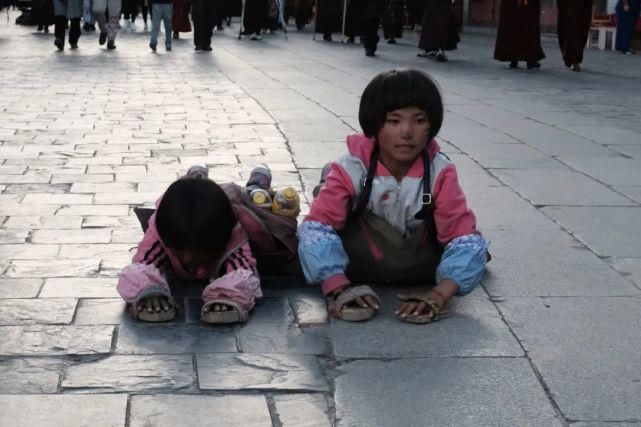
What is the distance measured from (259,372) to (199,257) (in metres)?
0.82

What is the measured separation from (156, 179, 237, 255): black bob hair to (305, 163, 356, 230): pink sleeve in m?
0.37

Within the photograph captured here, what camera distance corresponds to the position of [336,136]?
8609 millimetres

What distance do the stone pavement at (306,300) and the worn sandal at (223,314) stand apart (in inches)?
1.3

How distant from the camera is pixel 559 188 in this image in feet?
21.7

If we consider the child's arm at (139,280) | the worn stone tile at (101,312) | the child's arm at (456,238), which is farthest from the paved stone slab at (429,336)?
the worn stone tile at (101,312)

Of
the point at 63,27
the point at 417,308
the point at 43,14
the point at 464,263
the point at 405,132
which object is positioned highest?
the point at 405,132

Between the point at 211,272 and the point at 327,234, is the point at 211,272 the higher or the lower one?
the lower one

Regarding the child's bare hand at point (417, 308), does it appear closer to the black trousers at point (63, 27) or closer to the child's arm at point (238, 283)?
the child's arm at point (238, 283)

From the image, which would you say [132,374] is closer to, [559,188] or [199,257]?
[199,257]

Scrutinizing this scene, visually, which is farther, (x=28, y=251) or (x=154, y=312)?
(x=28, y=251)

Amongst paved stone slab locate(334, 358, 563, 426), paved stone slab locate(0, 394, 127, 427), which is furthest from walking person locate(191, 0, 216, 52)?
paved stone slab locate(0, 394, 127, 427)

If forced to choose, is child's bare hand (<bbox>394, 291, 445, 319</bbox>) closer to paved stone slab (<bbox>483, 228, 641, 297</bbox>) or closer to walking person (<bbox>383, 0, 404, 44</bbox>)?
paved stone slab (<bbox>483, 228, 641, 297</bbox>)

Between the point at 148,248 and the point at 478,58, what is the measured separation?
15.8m

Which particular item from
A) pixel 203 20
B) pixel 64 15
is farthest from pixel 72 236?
pixel 203 20
